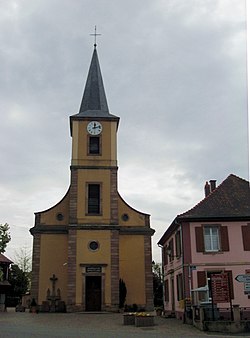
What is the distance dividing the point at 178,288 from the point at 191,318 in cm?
503

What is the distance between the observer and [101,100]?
39.7m

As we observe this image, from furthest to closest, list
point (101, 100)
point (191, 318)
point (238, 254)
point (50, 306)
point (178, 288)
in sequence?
point (101, 100), point (50, 306), point (178, 288), point (238, 254), point (191, 318)

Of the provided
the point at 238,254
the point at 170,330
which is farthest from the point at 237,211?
the point at 170,330

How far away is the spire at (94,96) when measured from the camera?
3850cm

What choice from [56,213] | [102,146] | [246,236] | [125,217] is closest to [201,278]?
[246,236]

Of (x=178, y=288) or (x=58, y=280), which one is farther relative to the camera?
(x=58, y=280)

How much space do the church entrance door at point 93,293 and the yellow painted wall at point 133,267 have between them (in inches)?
89.8

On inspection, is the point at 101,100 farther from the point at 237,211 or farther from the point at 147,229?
the point at 237,211

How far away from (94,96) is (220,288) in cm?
2451

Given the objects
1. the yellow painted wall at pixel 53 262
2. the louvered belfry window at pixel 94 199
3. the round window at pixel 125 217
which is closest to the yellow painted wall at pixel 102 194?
the louvered belfry window at pixel 94 199

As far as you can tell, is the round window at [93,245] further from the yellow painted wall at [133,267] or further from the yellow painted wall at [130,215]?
the yellow painted wall at [130,215]

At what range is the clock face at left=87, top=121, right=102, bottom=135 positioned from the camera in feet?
120

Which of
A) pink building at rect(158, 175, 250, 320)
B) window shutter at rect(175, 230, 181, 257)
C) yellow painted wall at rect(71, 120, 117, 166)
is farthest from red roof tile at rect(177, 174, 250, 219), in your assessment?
yellow painted wall at rect(71, 120, 117, 166)

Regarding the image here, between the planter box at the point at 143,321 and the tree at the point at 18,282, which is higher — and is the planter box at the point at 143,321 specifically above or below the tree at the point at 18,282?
below
